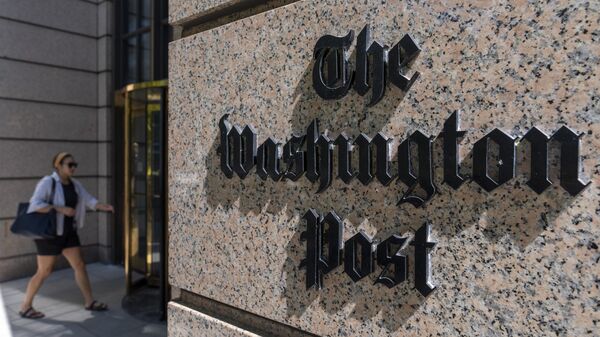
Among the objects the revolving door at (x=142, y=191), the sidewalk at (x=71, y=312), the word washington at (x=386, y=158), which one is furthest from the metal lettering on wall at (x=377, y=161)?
the revolving door at (x=142, y=191)

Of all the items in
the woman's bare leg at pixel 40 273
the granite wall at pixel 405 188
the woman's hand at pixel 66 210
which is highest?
the granite wall at pixel 405 188

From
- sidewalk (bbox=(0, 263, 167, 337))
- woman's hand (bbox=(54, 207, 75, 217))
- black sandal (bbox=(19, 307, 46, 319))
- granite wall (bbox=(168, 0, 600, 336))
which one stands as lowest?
sidewalk (bbox=(0, 263, 167, 337))

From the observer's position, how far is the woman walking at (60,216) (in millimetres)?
5312

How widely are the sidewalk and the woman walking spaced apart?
11.1 inches

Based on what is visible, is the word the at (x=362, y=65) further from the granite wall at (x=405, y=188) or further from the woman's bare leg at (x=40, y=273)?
the woman's bare leg at (x=40, y=273)

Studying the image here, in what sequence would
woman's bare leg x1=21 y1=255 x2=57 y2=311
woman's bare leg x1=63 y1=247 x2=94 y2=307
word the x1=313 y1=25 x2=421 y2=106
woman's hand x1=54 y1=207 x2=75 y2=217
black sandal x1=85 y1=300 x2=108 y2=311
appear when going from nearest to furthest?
1. word the x1=313 y1=25 x2=421 y2=106
2. woman's hand x1=54 y1=207 x2=75 y2=217
3. woman's bare leg x1=21 y1=255 x2=57 y2=311
4. woman's bare leg x1=63 y1=247 x2=94 y2=307
5. black sandal x1=85 y1=300 x2=108 y2=311

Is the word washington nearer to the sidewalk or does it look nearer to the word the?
the word the

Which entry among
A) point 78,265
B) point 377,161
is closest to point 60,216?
point 78,265

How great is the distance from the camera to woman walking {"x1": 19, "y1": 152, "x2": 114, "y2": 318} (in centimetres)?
531

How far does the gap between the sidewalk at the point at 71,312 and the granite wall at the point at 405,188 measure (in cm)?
339

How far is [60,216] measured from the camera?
17.5 ft

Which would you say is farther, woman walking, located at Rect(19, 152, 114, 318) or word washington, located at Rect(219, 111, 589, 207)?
woman walking, located at Rect(19, 152, 114, 318)

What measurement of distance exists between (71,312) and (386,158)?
224 inches

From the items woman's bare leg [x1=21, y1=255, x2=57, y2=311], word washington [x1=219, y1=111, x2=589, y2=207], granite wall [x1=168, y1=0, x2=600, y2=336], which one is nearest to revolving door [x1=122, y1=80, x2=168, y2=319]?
woman's bare leg [x1=21, y1=255, x2=57, y2=311]
